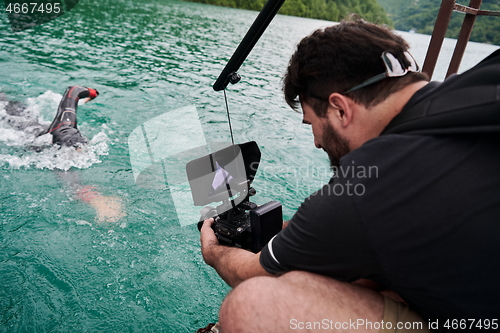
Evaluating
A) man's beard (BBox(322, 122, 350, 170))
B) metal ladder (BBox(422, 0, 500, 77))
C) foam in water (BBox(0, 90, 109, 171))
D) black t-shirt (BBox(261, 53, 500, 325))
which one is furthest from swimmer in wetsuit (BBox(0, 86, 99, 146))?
black t-shirt (BBox(261, 53, 500, 325))

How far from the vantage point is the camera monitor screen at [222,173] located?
1.79 metres

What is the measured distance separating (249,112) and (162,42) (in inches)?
367

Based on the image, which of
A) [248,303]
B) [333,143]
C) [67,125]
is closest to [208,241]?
[248,303]

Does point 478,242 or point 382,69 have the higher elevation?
point 382,69

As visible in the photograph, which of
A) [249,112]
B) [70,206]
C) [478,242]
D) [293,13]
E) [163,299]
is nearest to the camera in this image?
[478,242]

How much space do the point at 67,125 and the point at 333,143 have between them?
4.40 m

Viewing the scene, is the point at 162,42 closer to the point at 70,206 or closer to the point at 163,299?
the point at 70,206

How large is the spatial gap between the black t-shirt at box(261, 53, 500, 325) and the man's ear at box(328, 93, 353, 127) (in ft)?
1.20

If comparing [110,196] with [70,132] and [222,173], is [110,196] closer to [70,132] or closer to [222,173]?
[70,132]

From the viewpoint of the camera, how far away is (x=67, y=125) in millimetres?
4914

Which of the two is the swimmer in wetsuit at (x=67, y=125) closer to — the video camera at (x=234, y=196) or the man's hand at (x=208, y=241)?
the man's hand at (x=208, y=241)

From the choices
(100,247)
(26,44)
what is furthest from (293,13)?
(100,247)

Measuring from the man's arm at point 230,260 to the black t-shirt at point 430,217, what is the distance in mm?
502

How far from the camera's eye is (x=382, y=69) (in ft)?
4.90
